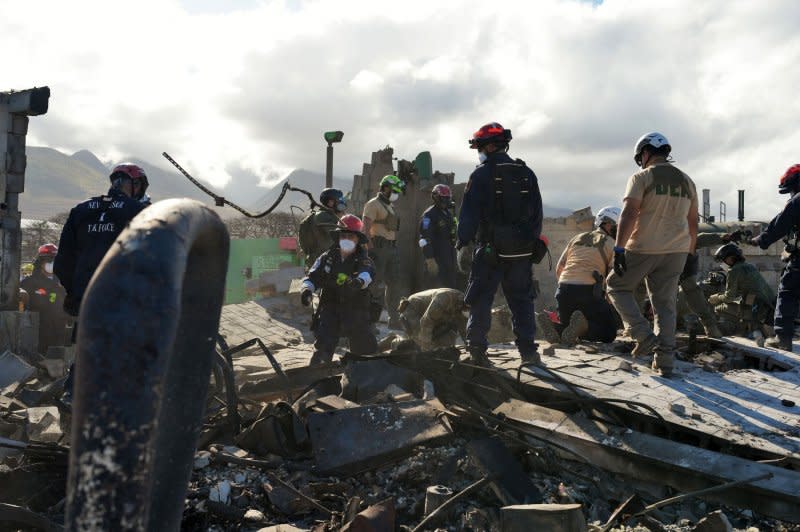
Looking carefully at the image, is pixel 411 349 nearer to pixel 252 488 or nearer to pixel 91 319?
pixel 252 488

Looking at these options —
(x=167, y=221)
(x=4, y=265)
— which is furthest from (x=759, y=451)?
(x=4, y=265)

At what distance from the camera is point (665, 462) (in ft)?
10.6

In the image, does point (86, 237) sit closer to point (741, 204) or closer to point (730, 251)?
point (730, 251)

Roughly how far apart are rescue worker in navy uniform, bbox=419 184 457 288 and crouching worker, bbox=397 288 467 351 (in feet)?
5.54

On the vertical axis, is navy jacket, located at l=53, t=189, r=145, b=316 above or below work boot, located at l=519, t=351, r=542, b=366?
above

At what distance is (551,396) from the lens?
14.2 feet

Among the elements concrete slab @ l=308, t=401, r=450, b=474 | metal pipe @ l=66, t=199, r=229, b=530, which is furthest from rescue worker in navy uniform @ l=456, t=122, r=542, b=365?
metal pipe @ l=66, t=199, r=229, b=530

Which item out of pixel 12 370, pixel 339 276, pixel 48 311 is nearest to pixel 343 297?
pixel 339 276

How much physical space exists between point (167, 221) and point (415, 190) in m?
11.5

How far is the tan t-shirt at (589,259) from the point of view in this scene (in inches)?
256

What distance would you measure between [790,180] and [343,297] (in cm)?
509

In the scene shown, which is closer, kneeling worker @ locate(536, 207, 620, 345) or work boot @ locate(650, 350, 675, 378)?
work boot @ locate(650, 350, 675, 378)

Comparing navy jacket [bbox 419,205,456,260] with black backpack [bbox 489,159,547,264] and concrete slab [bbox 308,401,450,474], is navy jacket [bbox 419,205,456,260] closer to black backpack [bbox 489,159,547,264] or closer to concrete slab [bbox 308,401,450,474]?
black backpack [bbox 489,159,547,264]

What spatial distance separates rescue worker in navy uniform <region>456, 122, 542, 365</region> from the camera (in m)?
5.02
